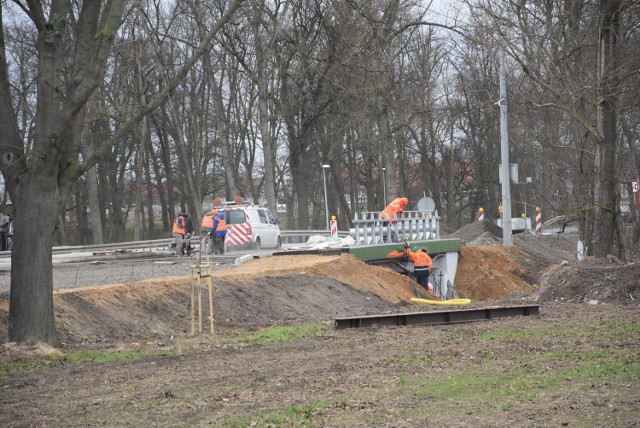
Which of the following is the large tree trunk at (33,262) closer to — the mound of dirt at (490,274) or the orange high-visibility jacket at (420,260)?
the orange high-visibility jacket at (420,260)

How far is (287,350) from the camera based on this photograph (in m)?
13.8

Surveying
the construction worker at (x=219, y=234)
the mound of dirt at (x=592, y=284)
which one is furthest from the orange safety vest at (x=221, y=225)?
the mound of dirt at (x=592, y=284)

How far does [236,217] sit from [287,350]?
75.9ft

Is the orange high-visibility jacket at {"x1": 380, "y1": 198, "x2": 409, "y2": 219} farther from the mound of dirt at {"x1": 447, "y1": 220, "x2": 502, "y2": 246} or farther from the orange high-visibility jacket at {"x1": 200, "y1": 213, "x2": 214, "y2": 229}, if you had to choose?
the mound of dirt at {"x1": 447, "y1": 220, "x2": 502, "y2": 246}

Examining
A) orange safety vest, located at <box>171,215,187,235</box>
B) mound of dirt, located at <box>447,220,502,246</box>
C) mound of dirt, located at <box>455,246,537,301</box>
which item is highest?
orange safety vest, located at <box>171,215,187,235</box>

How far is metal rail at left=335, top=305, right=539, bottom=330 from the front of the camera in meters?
17.3

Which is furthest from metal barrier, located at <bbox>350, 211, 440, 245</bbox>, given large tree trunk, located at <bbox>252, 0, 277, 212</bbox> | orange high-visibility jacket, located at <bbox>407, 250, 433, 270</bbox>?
large tree trunk, located at <bbox>252, 0, 277, 212</bbox>

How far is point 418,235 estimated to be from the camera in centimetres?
3284

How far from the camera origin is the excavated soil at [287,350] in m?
8.55

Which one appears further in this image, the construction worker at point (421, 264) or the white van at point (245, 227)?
the white van at point (245, 227)

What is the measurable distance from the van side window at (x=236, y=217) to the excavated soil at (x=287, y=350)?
816 cm

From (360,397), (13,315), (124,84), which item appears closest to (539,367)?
(360,397)

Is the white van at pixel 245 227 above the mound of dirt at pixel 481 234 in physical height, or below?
above

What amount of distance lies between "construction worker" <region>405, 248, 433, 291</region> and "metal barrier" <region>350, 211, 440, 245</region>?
3.49ft
